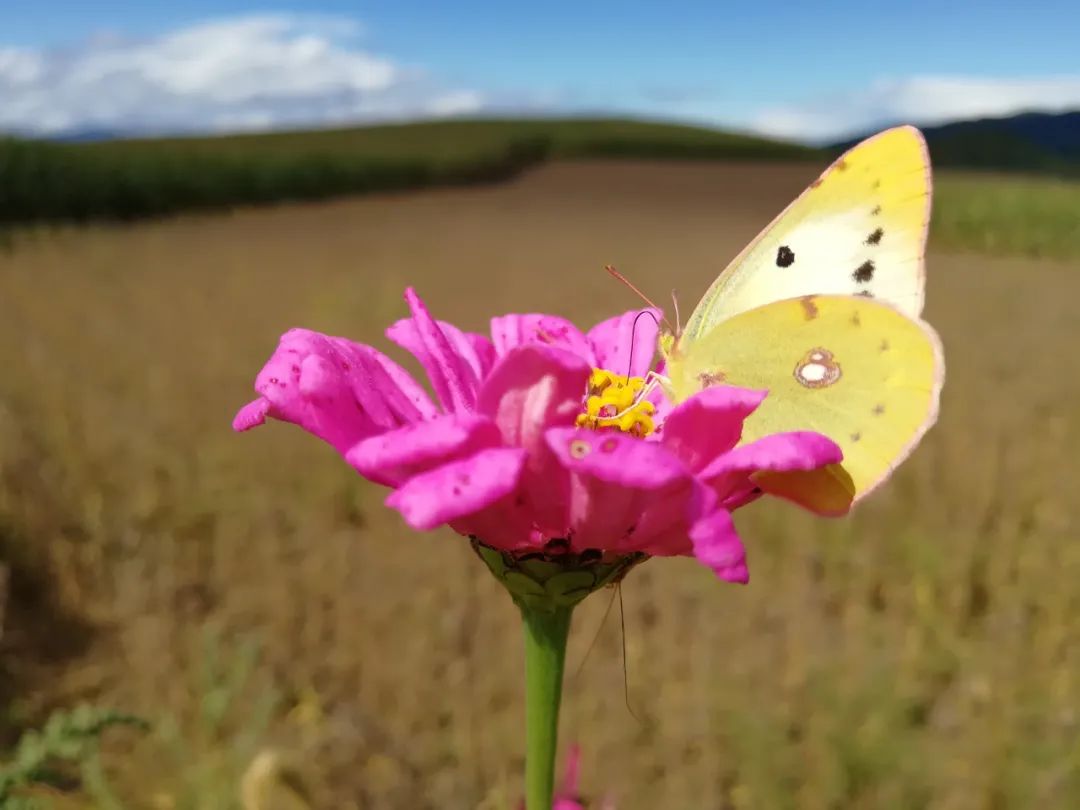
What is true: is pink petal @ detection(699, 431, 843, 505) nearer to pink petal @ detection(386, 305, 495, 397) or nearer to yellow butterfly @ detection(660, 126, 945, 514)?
yellow butterfly @ detection(660, 126, 945, 514)

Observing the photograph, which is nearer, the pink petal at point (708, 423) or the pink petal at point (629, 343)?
the pink petal at point (708, 423)

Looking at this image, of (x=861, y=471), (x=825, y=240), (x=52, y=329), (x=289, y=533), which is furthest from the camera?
(x=52, y=329)

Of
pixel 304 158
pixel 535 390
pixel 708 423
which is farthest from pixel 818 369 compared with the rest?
pixel 304 158

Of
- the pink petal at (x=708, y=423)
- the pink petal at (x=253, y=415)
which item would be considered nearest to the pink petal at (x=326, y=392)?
the pink petal at (x=253, y=415)

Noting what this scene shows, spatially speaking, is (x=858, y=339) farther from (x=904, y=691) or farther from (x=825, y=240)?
(x=904, y=691)

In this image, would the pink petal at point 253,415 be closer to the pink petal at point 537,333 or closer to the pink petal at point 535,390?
the pink petal at point 535,390

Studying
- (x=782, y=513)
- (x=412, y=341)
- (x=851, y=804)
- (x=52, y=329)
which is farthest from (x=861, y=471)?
(x=52, y=329)
